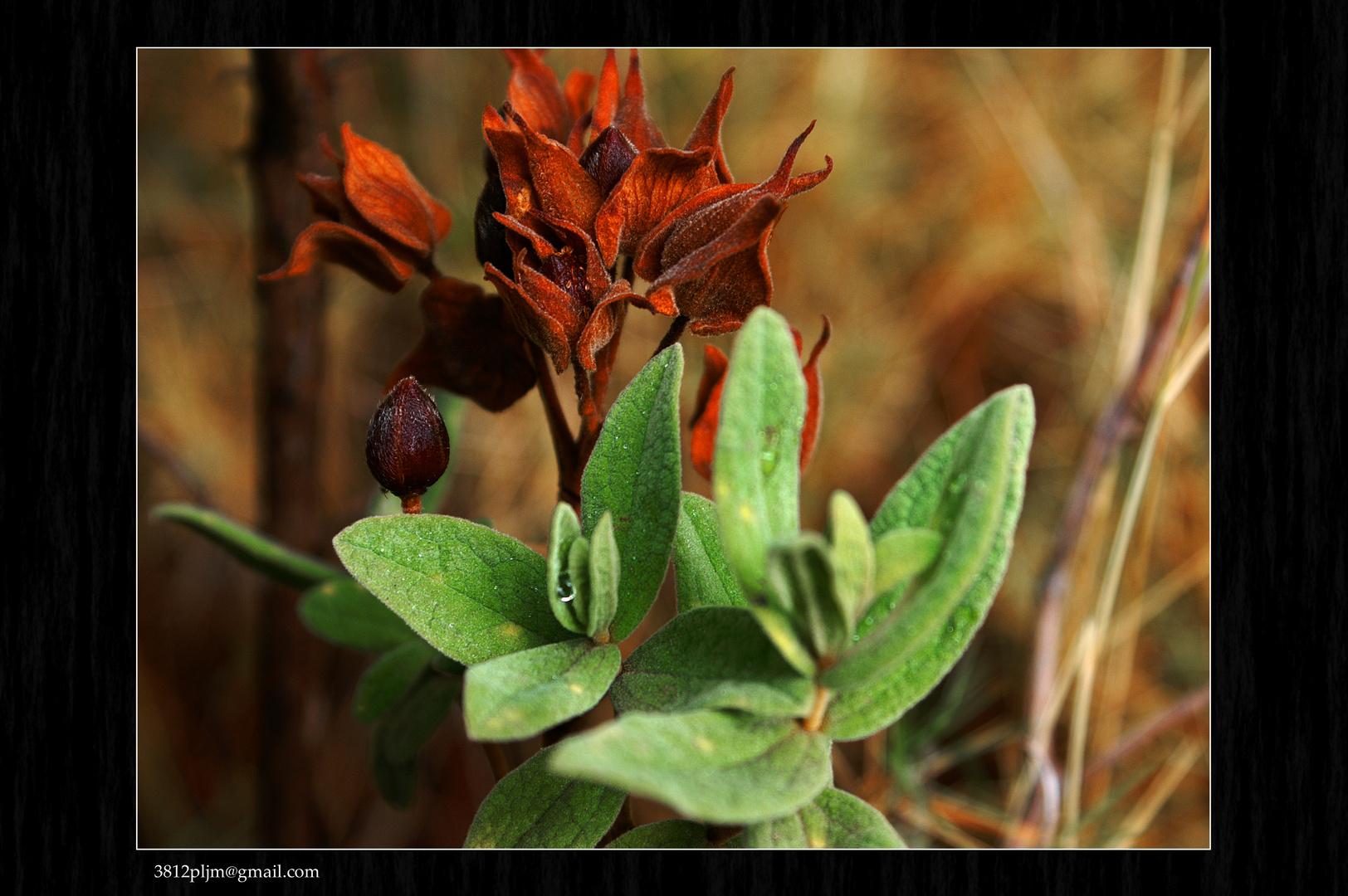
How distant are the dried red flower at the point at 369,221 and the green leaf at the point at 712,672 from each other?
332mm

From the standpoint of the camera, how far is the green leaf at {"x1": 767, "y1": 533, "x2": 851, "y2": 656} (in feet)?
1.48

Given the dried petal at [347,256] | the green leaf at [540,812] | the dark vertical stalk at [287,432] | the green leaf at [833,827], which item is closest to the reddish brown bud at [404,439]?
the dried petal at [347,256]

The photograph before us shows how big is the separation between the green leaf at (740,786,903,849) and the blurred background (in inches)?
39.2

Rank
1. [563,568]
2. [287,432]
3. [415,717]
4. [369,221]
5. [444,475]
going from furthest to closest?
1. [287,432]
2. [444,475]
3. [415,717]
4. [369,221]
5. [563,568]

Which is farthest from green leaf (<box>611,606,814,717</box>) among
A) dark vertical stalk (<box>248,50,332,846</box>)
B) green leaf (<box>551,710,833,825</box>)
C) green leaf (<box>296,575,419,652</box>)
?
dark vertical stalk (<box>248,50,332,846</box>)

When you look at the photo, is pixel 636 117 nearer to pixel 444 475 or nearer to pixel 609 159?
pixel 609 159

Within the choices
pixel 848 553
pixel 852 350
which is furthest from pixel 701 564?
pixel 852 350

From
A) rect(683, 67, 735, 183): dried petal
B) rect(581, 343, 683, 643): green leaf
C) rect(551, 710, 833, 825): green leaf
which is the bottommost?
Answer: rect(551, 710, 833, 825): green leaf

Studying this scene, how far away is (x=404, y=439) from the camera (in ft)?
2.11

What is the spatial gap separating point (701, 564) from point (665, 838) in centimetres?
18

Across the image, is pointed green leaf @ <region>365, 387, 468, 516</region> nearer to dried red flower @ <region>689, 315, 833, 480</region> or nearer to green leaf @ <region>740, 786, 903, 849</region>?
dried red flower @ <region>689, 315, 833, 480</region>
